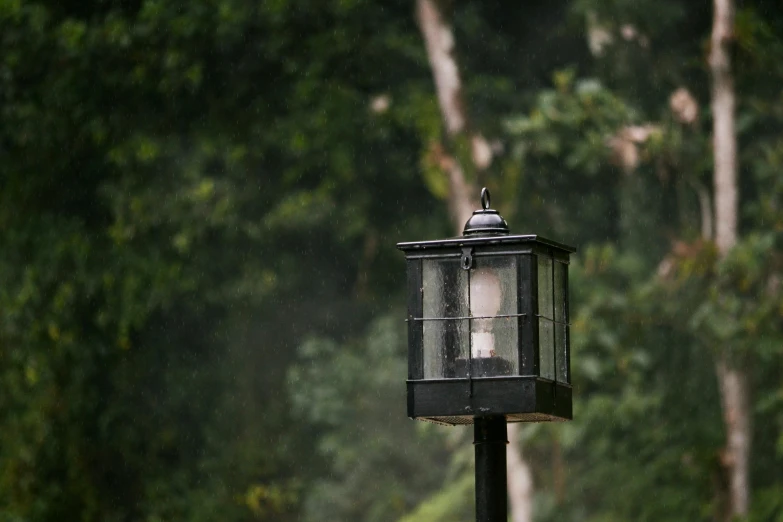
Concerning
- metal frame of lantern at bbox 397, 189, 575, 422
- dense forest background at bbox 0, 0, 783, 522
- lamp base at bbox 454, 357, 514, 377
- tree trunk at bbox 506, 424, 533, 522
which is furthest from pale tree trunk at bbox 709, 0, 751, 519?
lamp base at bbox 454, 357, 514, 377

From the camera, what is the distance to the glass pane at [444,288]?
478 cm

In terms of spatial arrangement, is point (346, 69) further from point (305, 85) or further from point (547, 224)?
point (547, 224)

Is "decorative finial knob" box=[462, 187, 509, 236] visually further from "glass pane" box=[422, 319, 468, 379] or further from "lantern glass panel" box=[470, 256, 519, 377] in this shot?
"glass pane" box=[422, 319, 468, 379]

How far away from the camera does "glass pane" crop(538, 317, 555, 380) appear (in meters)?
4.75

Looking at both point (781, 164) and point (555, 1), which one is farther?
point (555, 1)

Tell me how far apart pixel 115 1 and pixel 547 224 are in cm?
490

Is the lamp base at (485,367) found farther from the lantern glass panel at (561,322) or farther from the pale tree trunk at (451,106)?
the pale tree trunk at (451,106)

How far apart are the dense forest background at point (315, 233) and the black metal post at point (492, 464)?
8289 mm

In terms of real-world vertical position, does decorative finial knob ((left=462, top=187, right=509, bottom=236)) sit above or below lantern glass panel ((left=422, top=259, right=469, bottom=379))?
above

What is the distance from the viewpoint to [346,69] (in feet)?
51.5

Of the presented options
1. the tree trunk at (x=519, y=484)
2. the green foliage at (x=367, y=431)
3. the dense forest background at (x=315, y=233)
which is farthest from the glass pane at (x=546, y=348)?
the green foliage at (x=367, y=431)

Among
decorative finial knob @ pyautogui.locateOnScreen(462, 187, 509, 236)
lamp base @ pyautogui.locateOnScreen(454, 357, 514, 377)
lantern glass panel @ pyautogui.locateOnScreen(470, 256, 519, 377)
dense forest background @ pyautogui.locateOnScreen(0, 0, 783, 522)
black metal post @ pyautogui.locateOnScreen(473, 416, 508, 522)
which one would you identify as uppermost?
dense forest background @ pyautogui.locateOnScreen(0, 0, 783, 522)

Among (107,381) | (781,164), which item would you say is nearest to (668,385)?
(781,164)

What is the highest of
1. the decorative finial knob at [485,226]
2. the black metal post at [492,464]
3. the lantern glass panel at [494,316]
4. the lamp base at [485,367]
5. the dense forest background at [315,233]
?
the dense forest background at [315,233]
